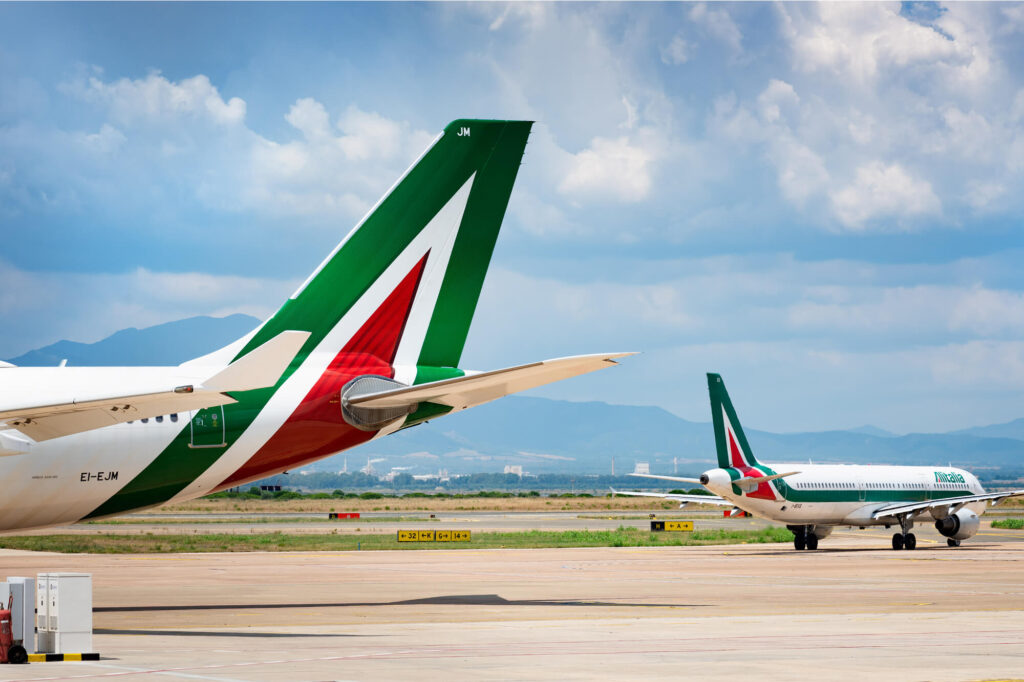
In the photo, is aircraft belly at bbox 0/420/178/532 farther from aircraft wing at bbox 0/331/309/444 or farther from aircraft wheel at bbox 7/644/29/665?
aircraft wheel at bbox 7/644/29/665

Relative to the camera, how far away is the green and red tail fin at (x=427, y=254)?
85.0ft

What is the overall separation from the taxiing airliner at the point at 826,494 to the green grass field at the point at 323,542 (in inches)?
206

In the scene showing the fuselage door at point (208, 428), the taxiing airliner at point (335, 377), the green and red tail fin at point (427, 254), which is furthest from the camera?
the green and red tail fin at point (427, 254)

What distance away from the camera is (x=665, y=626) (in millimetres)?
23188

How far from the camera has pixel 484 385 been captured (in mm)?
22438

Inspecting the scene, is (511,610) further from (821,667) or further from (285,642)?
(821,667)

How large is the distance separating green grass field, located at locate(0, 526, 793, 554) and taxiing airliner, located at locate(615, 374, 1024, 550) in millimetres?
5241

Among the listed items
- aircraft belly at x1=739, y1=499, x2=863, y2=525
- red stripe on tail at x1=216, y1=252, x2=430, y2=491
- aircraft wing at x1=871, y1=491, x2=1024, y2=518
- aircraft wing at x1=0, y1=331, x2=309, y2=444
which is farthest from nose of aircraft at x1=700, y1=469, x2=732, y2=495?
aircraft wing at x1=0, y1=331, x2=309, y2=444

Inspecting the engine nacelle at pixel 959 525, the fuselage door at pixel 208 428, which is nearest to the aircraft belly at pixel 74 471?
the fuselage door at pixel 208 428

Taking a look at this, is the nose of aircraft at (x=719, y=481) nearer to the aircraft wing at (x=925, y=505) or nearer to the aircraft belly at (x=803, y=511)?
the aircraft belly at (x=803, y=511)

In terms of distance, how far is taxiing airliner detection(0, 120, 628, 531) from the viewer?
23.1 metres

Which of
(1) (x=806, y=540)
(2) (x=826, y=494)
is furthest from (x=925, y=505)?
(1) (x=806, y=540)

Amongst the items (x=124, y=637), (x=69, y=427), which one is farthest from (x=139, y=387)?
(x=124, y=637)

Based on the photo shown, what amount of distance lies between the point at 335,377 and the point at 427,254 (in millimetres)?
3412
